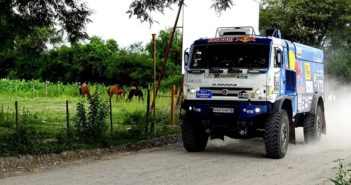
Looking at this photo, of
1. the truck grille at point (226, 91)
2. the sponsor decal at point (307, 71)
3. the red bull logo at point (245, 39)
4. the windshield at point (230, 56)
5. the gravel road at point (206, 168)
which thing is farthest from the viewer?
the sponsor decal at point (307, 71)

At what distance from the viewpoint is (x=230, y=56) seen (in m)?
13.5

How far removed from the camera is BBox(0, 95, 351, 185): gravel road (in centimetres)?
1006

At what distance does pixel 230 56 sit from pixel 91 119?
4.01m

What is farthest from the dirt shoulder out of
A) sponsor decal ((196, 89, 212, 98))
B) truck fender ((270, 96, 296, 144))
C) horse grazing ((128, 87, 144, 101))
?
horse grazing ((128, 87, 144, 101))

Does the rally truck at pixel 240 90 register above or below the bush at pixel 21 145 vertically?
above

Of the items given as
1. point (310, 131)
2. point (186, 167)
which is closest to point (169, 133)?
point (310, 131)

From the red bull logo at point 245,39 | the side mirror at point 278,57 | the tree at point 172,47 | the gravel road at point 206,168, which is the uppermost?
the tree at point 172,47

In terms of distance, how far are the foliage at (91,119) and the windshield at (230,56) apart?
2694mm

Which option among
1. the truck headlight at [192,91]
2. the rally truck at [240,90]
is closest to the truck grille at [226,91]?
the rally truck at [240,90]

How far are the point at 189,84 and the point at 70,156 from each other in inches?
132

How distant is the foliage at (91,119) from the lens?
14352 mm

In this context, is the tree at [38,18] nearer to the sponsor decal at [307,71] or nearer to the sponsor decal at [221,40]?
the sponsor decal at [221,40]

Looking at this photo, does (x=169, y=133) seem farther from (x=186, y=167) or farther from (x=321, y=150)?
(x=186, y=167)

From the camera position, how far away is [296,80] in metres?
14.9
